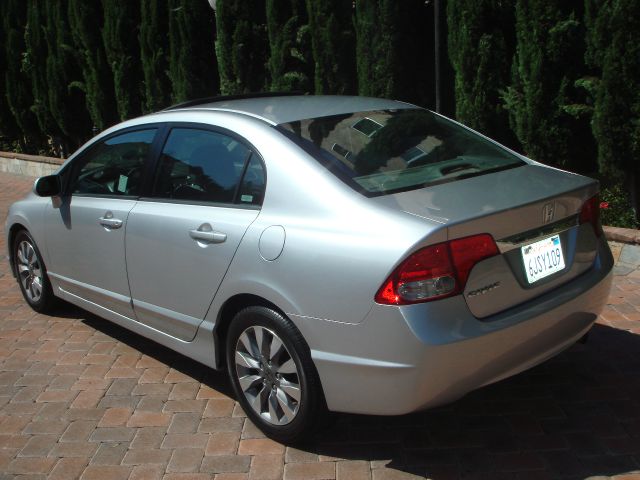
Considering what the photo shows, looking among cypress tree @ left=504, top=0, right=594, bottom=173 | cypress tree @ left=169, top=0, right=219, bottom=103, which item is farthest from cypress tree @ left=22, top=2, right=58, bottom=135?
cypress tree @ left=504, top=0, right=594, bottom=173

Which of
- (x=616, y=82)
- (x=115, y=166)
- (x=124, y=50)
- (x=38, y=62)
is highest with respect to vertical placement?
(x=115, y=166)

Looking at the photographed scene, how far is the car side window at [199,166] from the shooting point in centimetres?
377

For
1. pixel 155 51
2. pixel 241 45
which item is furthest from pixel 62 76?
pixel 241 45

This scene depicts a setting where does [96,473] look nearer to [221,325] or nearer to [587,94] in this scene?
[221,325]

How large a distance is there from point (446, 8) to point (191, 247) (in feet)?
13.9

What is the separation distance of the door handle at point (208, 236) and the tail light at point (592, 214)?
5.58 feet

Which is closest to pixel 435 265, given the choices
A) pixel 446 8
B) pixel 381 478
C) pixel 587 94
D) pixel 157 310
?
pixel 381 478

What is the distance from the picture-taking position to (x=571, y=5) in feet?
20.0

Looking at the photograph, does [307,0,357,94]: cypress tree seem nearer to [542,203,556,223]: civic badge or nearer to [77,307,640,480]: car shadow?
[77,307,640,480]: car shadow

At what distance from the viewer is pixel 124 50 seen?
443 inches

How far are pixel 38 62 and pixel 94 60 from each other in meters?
1.80

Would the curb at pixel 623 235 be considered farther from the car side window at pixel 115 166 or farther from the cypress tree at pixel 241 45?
the cypress tree at pixel 241 45

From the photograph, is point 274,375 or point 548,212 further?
point 274,375

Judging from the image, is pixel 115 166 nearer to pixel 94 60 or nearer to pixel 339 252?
pixel 339 252
